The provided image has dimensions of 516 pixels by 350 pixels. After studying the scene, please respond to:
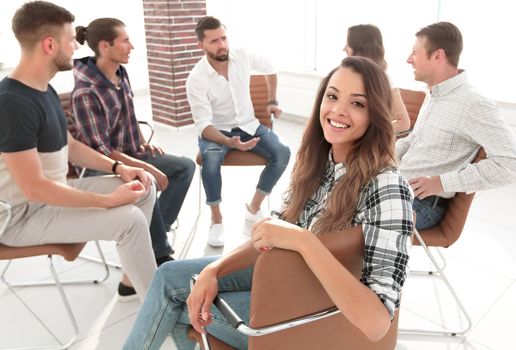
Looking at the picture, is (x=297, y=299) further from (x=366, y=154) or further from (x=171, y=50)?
(x=171, y=50)

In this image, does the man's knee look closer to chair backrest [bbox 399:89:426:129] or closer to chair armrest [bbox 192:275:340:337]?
chair backrest [bbox 399:89:426:129]

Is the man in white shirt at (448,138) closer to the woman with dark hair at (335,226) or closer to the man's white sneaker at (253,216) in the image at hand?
the woman with dark hair at (335,226)

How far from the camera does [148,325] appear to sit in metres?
1.48

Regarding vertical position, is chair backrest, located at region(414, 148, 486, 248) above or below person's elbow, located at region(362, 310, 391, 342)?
below

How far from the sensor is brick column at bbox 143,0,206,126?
16.4 feet

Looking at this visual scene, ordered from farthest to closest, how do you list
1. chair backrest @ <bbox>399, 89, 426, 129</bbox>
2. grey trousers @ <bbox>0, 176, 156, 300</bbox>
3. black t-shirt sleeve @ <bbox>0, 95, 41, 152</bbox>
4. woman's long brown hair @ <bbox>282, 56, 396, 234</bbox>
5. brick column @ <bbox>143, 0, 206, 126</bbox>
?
brick column @ <bbox>143, 0, 206, 126</bbox>
chair backrest @ <bbox>399, 89, 426, 129</bbox>
grey trousers @ <bbox>0, 176, 156, 300</bbox>
black t-shirt sleeve @ <bbox>0, 95, 41, 152</bbox>
woman's long brown hair @ <bbox>282, 56, 396, 234</bbox>

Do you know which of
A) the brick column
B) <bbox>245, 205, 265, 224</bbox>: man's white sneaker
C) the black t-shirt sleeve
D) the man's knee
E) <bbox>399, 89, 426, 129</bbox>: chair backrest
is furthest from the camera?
the brick column

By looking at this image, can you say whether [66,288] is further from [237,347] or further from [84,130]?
[237,347]

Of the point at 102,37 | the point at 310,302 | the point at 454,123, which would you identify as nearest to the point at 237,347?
the point at 310,302

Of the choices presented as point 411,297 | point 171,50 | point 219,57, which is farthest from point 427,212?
point 171,50

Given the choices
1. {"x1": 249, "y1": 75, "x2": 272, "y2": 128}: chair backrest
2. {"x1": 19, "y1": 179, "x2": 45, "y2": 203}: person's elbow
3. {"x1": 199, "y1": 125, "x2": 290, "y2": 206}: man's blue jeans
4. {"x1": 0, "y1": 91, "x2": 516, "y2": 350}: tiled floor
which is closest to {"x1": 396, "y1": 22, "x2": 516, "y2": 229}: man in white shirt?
{"x1": 0, "y1": 91, "x2": 516, "y2": 350}: tiled floor

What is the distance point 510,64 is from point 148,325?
3877 mm

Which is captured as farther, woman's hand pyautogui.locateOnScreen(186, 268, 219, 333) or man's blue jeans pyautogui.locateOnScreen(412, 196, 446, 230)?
man's blue jeans pyautogui.locateOnScreen(412, 196, 446, 230)

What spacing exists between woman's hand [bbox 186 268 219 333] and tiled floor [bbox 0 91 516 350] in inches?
32.8
